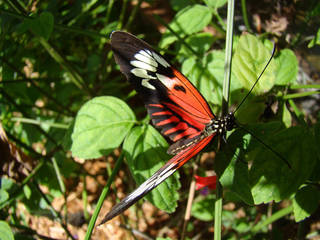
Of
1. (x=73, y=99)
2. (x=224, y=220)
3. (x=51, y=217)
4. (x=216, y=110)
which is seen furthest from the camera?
(x=73, y=99)

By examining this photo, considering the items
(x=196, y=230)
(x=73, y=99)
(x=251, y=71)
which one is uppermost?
(x=73, y=99)

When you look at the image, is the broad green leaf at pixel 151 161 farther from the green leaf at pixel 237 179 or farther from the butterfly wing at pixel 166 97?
the green leaf at pixel 237 179

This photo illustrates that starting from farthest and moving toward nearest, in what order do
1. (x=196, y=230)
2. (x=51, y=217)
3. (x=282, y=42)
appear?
(x=196, y=230), (x=51, y=217), (x=282, y=42)

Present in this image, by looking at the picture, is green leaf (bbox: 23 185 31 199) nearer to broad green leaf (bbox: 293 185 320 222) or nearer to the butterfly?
the butterfly

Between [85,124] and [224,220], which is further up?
[85,124]

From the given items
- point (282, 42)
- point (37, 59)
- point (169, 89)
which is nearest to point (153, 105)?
point (169, 89)

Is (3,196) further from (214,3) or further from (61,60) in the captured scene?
(214,3)

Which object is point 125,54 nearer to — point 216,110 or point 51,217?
point 216,110
